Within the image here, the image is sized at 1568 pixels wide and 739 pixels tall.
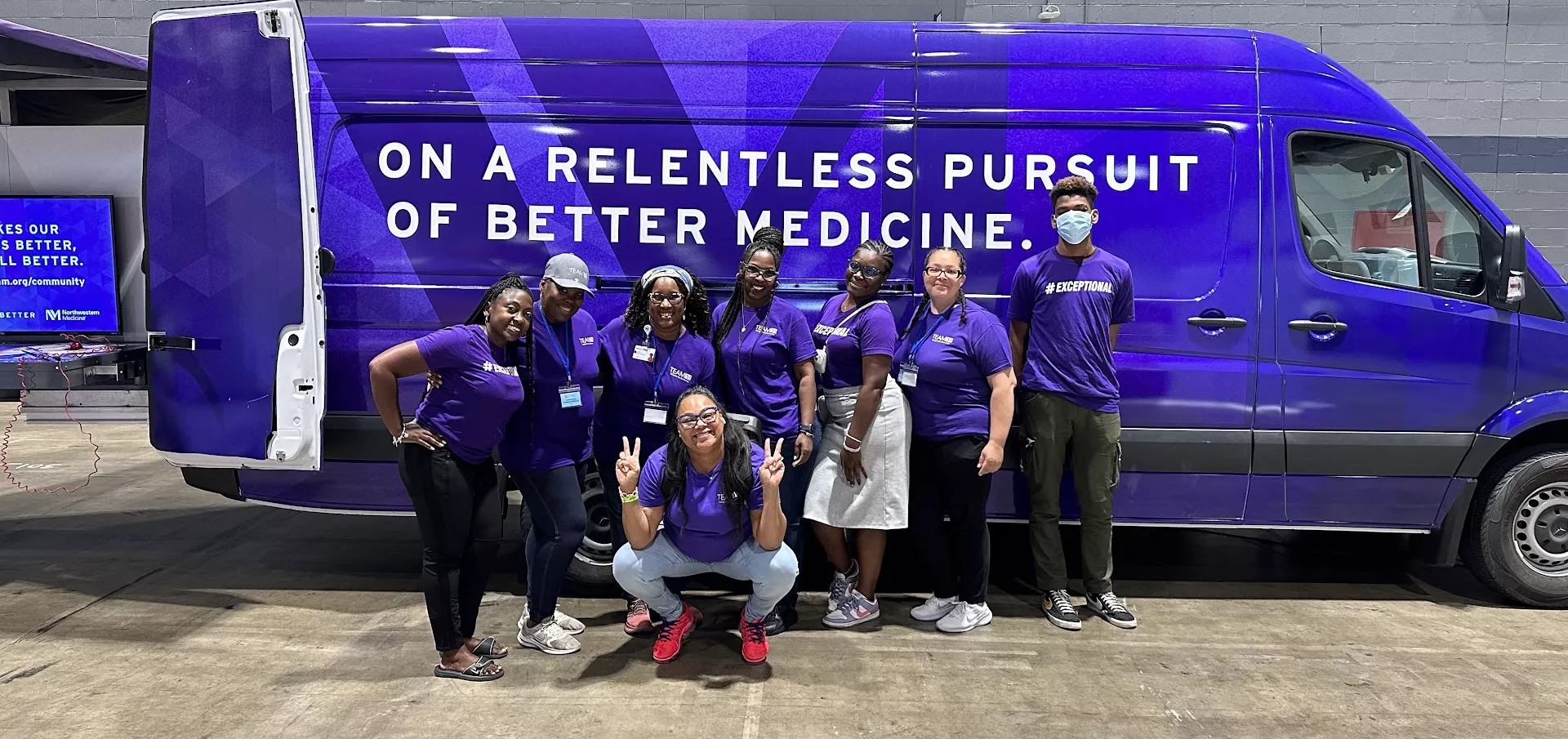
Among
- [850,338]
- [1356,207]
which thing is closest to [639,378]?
[850,338]

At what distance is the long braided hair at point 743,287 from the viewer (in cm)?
388

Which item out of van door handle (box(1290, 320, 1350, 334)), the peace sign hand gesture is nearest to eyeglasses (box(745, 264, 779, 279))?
the peace sign hand gesture

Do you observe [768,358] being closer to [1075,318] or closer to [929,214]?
[929,214]

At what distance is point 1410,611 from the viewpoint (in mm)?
4520

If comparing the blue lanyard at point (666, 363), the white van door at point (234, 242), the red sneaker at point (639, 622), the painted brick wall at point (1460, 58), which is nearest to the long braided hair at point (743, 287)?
the blue lanyard at point (666, 363)

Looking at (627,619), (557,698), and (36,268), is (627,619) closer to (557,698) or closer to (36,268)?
(557,698)

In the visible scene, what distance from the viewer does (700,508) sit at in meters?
3.60

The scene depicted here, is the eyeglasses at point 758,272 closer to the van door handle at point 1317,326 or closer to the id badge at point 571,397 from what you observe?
the id badge at point 571,397

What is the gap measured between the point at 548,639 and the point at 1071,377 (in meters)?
2.34

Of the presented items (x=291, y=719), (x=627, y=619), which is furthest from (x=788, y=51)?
(x=291, y=719)

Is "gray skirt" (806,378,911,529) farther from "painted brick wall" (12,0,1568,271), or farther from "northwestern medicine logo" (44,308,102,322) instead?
"northwestern medicine logo" (44,308,102,322)

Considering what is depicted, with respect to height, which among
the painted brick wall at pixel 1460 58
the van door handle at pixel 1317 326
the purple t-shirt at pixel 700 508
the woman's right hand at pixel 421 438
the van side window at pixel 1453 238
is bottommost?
the purple t-shirt at pixel 700 508

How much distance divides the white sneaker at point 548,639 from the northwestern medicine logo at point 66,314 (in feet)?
25.9

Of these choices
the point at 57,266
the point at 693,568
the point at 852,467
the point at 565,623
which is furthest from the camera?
the point at 57,266
